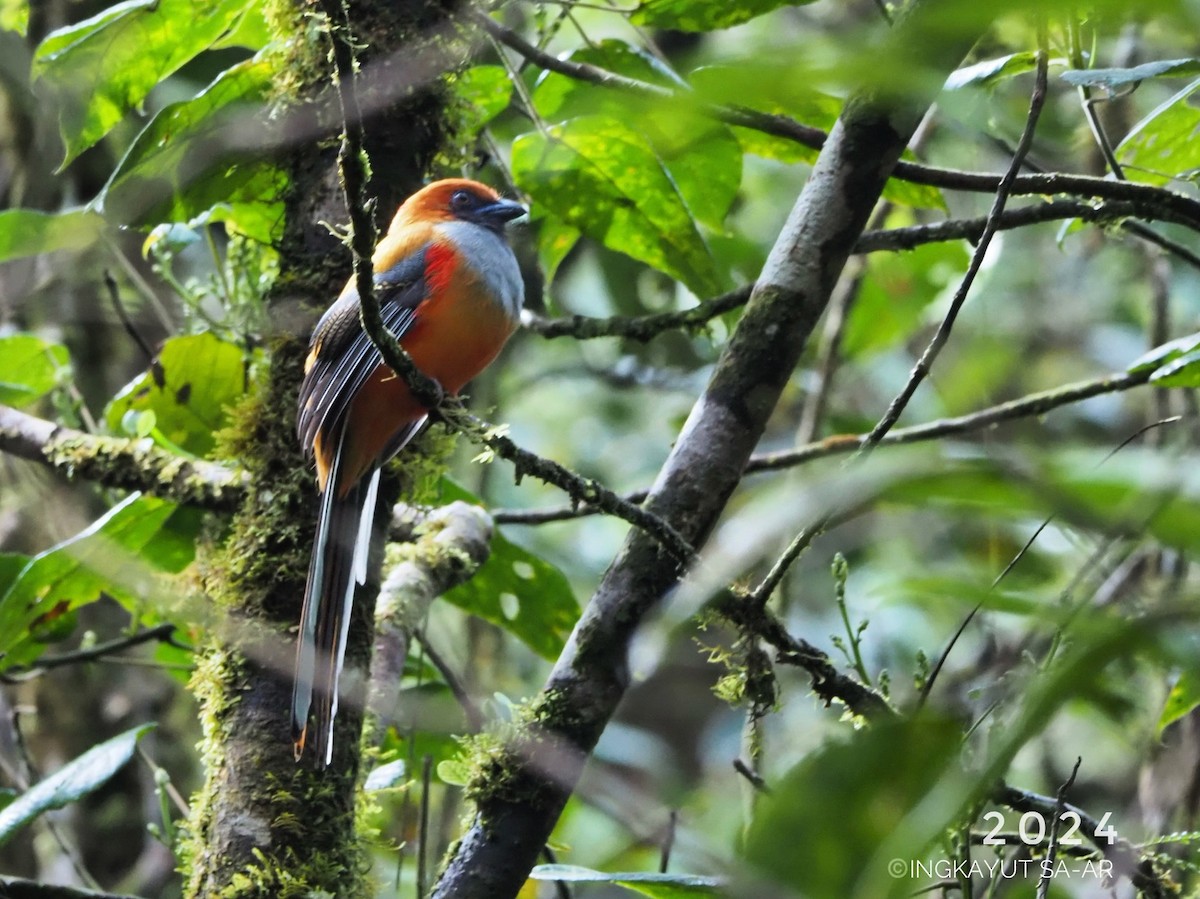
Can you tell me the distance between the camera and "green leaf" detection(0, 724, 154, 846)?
2.67 m

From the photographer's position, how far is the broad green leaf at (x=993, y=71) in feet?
7.57

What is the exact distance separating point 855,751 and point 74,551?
8.35ft

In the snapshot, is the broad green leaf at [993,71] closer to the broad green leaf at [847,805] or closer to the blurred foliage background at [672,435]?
the blurred foliage background at [672,435]

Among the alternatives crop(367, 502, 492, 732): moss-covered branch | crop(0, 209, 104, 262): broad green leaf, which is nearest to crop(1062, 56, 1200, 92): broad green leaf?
crop(367, 502, 492, 732): moss-covered branch

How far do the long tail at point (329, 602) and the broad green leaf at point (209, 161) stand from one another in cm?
69

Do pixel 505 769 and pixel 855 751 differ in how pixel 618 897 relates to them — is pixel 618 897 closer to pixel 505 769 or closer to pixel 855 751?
pixel 505 769

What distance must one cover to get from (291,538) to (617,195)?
3.78 feet

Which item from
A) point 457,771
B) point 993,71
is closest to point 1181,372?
point 993,71

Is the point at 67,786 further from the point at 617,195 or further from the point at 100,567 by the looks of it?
the point at 617,195

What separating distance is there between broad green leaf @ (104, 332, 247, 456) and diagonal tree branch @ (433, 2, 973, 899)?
4.59 feet

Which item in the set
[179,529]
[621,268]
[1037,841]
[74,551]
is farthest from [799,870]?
[621,268]

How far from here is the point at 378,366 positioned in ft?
10.4

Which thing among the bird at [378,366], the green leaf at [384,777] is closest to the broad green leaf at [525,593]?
the bird at [378,366]

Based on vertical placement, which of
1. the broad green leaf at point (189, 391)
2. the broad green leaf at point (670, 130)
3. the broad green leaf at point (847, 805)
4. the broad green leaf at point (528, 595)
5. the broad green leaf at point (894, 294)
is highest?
the broad green leaf at point (894, 294)
